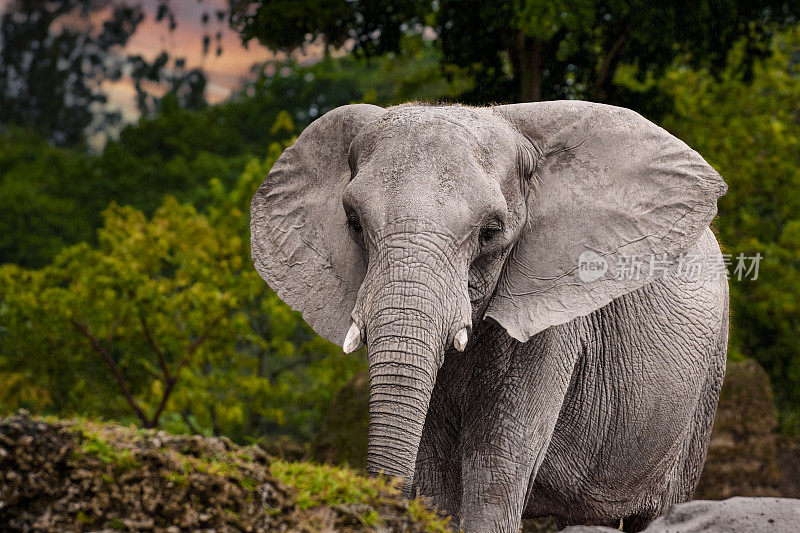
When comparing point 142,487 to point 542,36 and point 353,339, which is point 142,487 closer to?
point 353,339

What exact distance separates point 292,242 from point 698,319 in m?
2.81

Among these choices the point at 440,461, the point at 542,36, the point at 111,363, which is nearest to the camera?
the point at 440,461

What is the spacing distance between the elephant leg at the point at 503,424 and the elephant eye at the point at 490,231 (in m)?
0.65

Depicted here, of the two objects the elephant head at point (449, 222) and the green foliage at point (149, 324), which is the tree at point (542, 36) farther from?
the elephant head at point (449, 222)

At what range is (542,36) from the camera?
9578 mm

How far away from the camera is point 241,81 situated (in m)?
30.0

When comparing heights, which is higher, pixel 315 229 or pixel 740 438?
pixel 315 229

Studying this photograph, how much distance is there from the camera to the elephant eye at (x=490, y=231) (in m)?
4.83

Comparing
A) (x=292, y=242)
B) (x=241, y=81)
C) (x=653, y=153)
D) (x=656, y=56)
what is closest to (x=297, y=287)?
(x=292, y=242)

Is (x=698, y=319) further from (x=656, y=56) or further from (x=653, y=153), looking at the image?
(x=656, y=56)

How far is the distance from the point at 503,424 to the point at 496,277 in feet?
2.69

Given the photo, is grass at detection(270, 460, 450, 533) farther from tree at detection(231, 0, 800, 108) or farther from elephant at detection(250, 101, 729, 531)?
tree at detection(231, 0, 800, 108)

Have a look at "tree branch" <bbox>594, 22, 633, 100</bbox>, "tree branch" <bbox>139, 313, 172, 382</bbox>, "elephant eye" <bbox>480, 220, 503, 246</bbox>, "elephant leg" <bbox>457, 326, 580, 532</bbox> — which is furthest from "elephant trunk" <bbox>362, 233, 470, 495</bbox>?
"tree branch" <bbox>139, 313, 172, 382</bbox>

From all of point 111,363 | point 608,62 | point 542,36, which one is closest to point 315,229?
point 542,36
